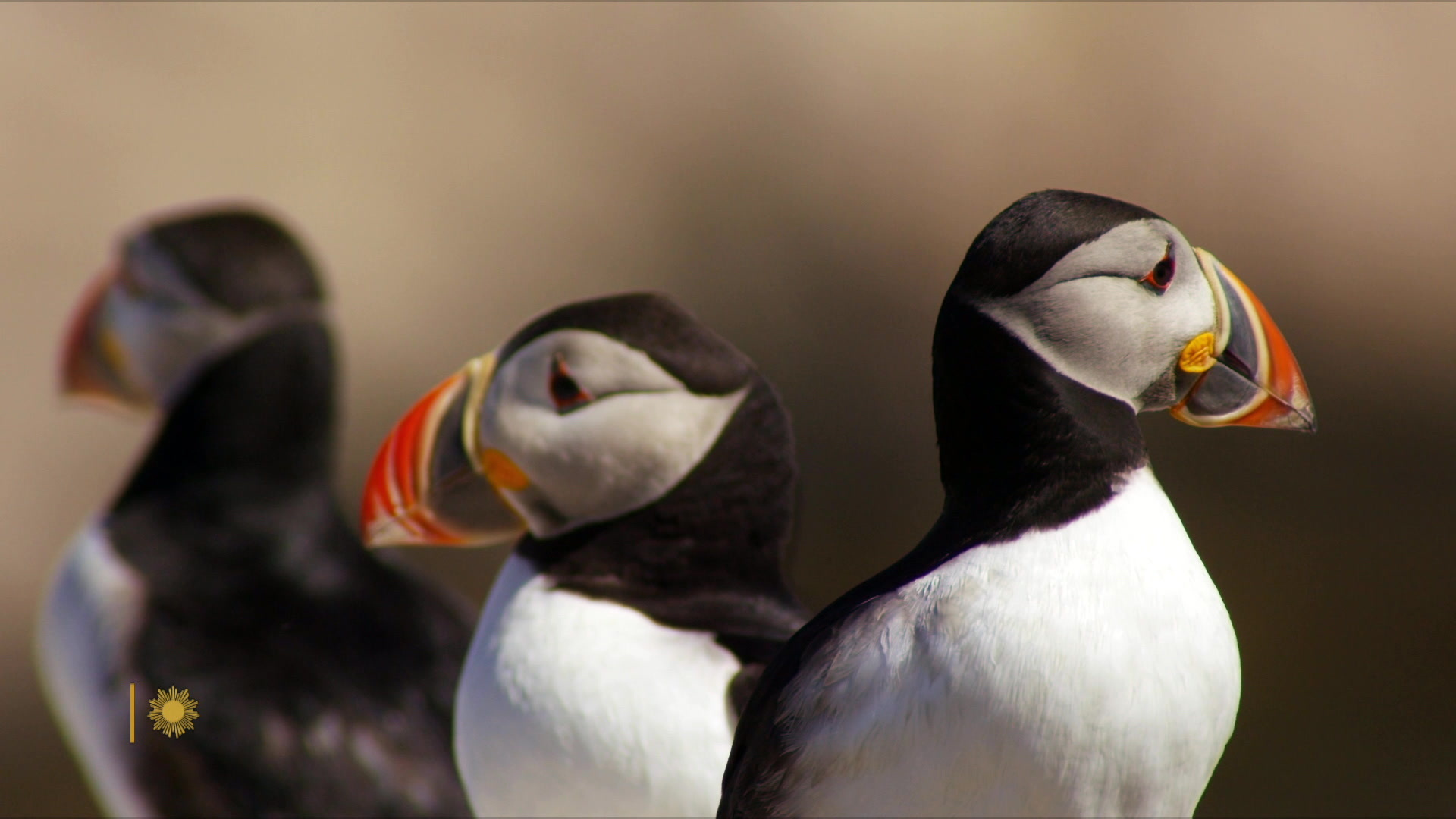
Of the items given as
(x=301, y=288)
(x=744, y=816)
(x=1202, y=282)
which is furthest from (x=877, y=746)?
(x=301, y=288)

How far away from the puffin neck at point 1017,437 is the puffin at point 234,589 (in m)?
1.11

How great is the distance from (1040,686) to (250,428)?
1.65m

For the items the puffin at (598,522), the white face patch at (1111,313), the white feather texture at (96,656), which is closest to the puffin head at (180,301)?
the white feather texture at (96,656)

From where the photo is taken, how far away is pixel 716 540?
1.43m

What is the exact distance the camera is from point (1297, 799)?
144 inches

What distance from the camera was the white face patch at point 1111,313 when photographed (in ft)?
3.20

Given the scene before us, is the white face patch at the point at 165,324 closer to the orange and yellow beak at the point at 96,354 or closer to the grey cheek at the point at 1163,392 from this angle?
the orange and yellow beak at the point at 96,354

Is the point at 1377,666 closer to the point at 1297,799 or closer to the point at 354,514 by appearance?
the point at 1297,799

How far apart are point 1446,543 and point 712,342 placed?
2.88 meters

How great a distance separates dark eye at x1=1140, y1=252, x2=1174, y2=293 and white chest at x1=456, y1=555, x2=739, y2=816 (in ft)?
1.79

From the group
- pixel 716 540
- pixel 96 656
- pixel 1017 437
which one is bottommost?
pixel 96 656

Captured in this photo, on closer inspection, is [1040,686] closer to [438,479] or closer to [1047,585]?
Answer: [1047,585]

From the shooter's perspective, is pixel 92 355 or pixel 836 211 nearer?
pixel 92 355

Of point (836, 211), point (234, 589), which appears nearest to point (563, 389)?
point (234, 589)
